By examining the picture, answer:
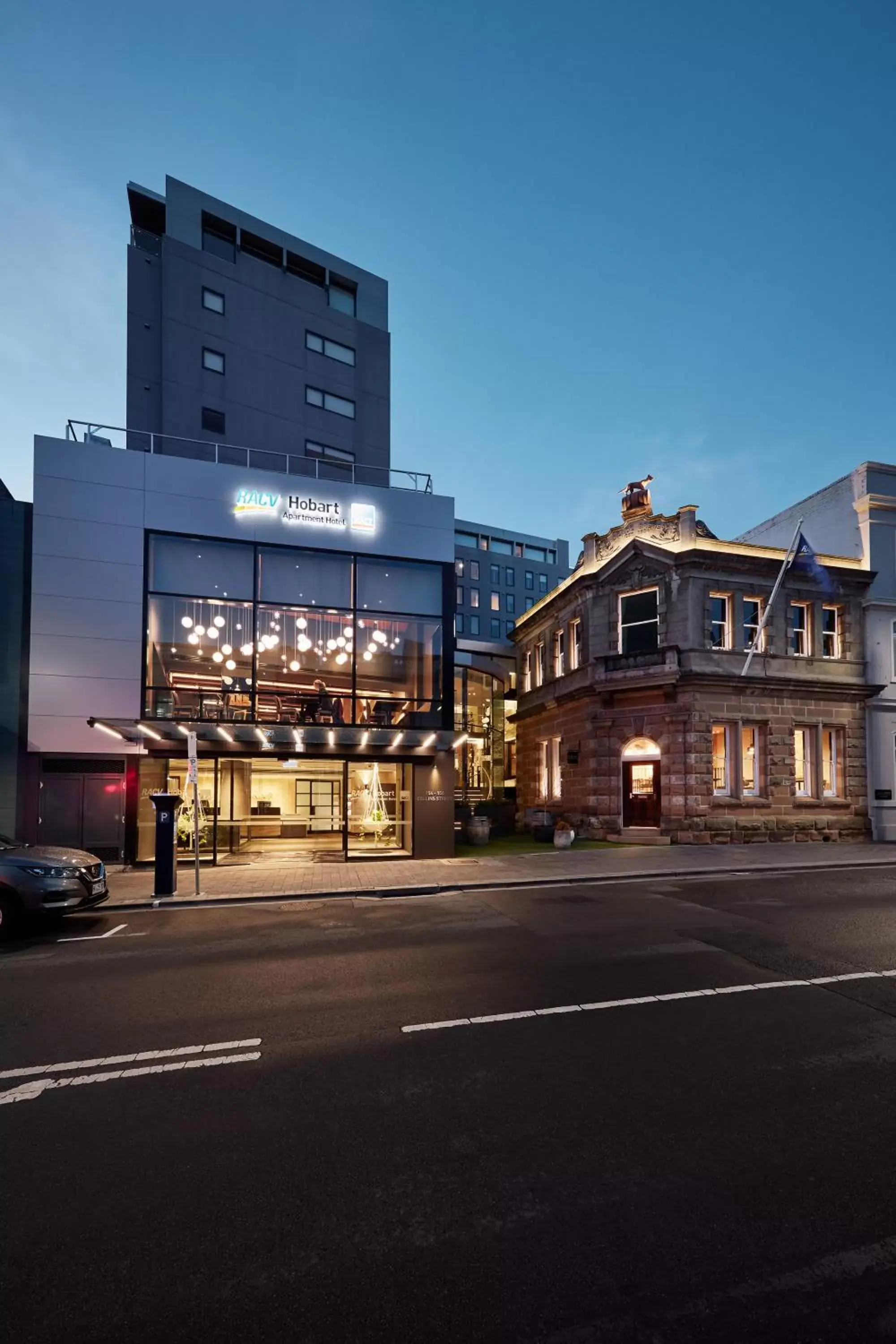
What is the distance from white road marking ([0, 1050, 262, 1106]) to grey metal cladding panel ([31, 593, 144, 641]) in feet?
44.1

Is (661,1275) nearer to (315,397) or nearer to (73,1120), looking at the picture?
(73,1120)

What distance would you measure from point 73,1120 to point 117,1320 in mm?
2119

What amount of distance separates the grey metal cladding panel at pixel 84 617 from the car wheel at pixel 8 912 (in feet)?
28.2

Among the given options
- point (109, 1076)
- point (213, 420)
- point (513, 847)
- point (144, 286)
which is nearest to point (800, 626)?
point (513, 847)

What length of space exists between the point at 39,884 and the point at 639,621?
1994 cm

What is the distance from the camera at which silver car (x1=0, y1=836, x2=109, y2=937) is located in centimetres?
948

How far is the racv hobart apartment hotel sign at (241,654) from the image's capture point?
53.4 ft

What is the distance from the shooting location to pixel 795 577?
23406 mm

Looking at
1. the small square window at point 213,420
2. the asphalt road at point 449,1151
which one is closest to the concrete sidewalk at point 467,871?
the asphalt road at point 449,1151

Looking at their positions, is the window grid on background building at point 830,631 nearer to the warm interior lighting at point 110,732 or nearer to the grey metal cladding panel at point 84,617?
the grey metal cladding panel at point 84,617

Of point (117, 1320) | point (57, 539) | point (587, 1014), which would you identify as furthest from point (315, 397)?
point (117, 1320)

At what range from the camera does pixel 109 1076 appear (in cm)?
514

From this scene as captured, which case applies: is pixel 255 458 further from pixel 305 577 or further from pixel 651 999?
pixel 651 999

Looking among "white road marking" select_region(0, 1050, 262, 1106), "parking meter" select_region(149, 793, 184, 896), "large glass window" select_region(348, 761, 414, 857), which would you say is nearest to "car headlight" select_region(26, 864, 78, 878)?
"parking meter" select_region(149, 793, 184, 896)
